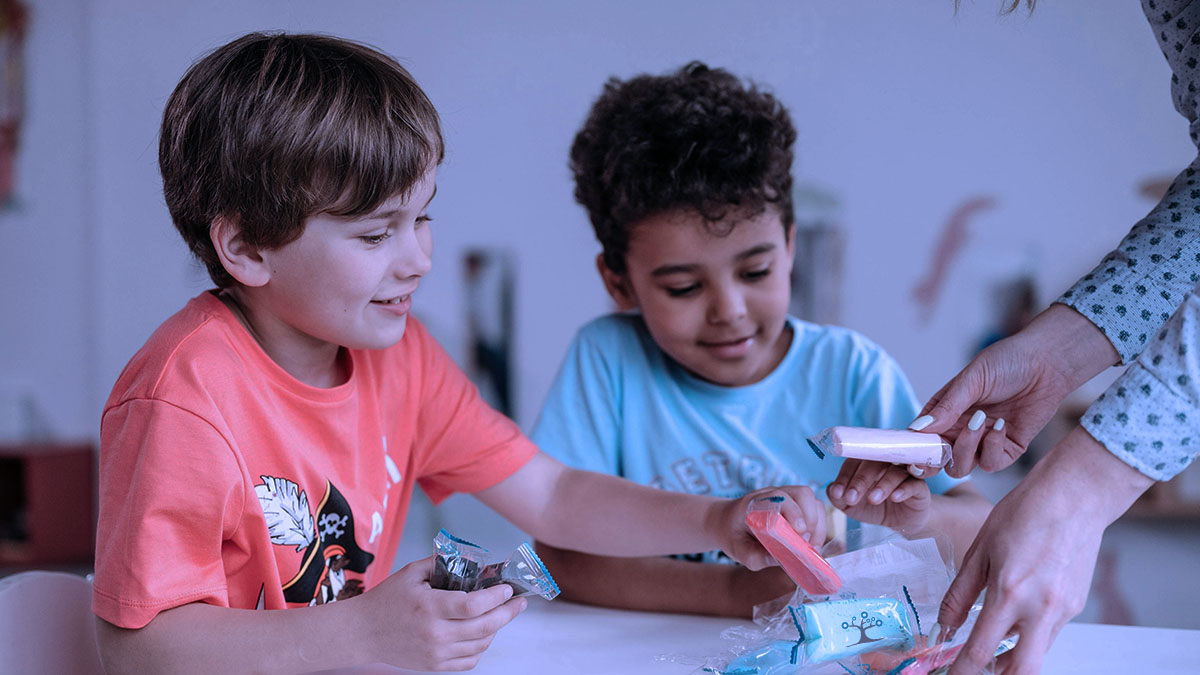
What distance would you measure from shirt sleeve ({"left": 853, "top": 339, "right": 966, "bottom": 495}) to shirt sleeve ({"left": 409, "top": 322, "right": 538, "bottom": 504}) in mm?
429

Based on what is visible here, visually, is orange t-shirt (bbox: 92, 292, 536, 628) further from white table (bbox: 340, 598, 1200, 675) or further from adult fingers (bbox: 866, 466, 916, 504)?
adult fingers (bbox: 866, 466, 916, 504)

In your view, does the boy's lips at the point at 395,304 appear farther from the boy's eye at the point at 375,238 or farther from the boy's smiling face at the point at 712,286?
the boy's smiling face at the point at 712,286

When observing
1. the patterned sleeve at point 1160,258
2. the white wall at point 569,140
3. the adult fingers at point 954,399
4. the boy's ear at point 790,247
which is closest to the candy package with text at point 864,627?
the adult fingers at point 954,399

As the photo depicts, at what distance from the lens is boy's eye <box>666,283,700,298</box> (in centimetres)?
120

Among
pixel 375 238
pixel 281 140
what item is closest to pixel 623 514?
pixel 375 238

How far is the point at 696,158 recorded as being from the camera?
123 centimetres

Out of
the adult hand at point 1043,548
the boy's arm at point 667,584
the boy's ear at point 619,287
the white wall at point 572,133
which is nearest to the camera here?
the adult hand at point 1043,548

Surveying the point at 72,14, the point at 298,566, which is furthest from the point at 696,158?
the point at 72,14

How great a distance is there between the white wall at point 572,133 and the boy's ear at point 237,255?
160 cm

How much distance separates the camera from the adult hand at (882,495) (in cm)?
88

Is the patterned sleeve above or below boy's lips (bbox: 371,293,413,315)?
above

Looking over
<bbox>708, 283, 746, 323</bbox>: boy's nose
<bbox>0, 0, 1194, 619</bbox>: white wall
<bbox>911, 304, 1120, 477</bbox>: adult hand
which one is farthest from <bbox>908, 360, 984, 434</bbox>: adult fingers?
<bbox>0, 0, 1194, 619</bbox>: white wall

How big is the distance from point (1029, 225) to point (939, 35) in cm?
52

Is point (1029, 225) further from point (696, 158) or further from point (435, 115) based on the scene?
point (435, 115)
